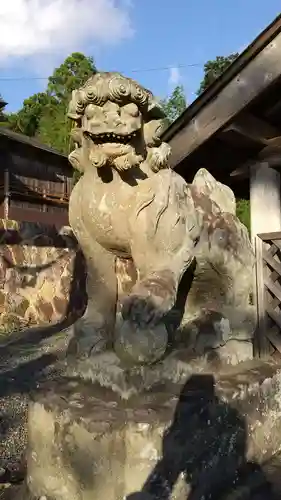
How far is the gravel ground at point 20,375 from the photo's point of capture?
301cm

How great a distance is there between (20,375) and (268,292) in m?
2.92

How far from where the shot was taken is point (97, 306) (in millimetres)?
1778

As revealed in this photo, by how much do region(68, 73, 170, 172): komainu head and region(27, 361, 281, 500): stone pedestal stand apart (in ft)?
2.42

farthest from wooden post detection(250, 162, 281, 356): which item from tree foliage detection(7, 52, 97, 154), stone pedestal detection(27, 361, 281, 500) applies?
tree foliage detection(7, 52, 97, 154)

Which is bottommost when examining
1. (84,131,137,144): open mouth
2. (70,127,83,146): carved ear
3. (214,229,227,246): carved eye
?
(214,229,227,246): carved eye

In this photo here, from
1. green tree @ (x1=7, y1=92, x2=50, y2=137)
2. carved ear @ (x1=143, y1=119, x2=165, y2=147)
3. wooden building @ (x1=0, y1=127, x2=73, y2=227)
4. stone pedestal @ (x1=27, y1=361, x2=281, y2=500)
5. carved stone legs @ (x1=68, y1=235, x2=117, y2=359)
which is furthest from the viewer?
green tree @ (x1=7, y1=92, x2=50, y2=137)

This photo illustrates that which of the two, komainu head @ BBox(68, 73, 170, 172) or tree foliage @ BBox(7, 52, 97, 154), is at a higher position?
tree foliage @ BBox(7, 52, 97, 154)

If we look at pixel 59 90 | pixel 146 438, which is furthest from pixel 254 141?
pixel 59 90

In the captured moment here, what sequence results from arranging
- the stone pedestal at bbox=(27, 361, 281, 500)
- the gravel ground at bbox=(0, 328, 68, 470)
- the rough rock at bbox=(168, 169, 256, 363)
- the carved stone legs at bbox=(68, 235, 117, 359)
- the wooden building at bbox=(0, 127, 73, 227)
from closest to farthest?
the stone pedestal at bbox=(27, 361, 281, 500)
the carved stone legs at bbox=(68, 235, 117, 359)
the rough rock at bbox=(168, 169, 256, 363)
the gravel ground at bbox=(0, 328, 68, 470)
the wooden building at bbox=(0, 127, 73, 227)

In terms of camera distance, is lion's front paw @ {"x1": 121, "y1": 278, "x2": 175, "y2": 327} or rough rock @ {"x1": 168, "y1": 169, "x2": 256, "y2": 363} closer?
lion's front paw @ {"x1": 121, "y1": 278, "x2": 175, "y2": 327}

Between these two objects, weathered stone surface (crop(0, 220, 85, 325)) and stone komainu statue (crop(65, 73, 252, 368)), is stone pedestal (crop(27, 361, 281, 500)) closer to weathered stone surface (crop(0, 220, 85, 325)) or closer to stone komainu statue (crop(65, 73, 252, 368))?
stone komainu statue (crop(65, 73, 252, 368))

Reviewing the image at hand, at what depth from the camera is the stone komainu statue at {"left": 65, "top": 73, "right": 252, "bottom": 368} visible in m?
1.48

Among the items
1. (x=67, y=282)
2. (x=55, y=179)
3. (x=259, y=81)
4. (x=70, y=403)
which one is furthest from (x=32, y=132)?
(x=70, y=403)

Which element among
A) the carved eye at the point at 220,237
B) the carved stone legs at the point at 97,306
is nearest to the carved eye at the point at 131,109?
the carved stone legs at the point at 97,306
